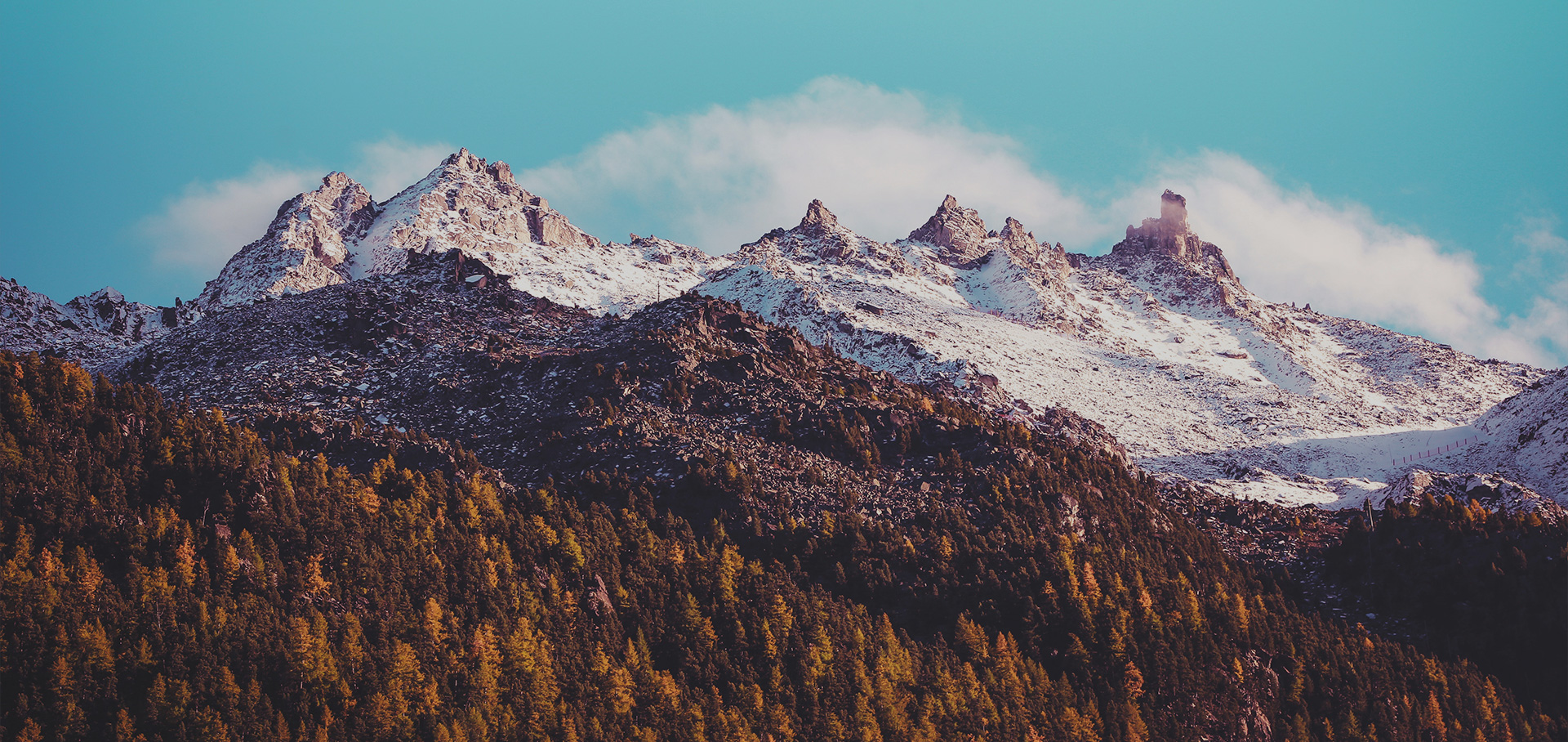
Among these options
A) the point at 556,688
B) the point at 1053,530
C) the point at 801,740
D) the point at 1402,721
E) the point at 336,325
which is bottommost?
the point at 1402,721

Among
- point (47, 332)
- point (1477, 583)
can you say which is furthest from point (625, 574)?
point (47, 332)

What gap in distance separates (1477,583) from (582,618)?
93.2 metres

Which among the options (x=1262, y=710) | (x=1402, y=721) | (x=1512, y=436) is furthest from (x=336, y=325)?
(x=1512, y=436)

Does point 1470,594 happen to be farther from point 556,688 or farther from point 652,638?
point 556,688

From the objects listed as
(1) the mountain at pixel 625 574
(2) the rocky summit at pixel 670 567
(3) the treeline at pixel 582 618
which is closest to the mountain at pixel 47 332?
(2) the rocky summit at pixel 670 567

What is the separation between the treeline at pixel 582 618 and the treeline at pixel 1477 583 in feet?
21.7

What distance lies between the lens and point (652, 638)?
3664 inches

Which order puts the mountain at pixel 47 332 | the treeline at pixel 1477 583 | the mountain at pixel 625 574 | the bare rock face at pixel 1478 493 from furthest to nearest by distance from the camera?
the mountain at pixel 47 332 → the bare rock face at pixel 1478 493 → the treeline at pixel 1477 583 → the mountain at pixel 625 574

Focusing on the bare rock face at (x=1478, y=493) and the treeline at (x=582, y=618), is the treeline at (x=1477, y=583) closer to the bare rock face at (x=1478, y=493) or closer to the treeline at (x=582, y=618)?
the treeline at (x=582, y=618)

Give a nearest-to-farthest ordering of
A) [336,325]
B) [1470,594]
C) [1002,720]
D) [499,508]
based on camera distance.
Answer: [1002,720]
[499,508]
[1470,594]
[336,325]

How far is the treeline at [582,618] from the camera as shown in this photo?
256 ft

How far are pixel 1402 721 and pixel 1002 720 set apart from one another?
38.5 metres

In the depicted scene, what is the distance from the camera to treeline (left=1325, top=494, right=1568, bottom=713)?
107438mm

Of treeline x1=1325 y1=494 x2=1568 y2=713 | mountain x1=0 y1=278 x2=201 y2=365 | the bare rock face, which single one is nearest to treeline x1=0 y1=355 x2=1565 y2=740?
treeline x1=1325 y1=494 x2=1568 y2=713
